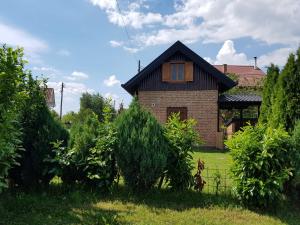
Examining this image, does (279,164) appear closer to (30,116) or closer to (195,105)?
(30,116)

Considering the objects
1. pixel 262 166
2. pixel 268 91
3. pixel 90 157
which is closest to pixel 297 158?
pixel 262 166

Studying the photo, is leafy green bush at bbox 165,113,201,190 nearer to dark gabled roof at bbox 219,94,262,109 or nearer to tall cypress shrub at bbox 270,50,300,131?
tall cypress shrub at bbox 270,50,300,131

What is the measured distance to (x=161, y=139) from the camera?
5.61 m

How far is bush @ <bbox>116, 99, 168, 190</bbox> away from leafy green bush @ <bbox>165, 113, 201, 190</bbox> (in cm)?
26

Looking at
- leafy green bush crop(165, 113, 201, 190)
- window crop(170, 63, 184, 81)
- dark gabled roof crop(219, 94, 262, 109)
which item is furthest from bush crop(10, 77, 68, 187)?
dark gabled roof crop(219, 94, 262, 109)

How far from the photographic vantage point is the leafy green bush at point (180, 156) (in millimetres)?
5812

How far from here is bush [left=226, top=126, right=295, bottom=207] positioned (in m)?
5.13

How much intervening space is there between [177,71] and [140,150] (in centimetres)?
1326

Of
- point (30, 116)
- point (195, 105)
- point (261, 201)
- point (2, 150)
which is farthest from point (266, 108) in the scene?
point (195, 105)

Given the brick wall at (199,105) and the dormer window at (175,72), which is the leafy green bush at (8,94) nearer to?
the brick wall at (199,105)

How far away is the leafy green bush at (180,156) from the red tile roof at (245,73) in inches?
1160

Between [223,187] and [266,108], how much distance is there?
2402 millimetres

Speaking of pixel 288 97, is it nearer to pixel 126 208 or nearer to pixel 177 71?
pixel 126 208

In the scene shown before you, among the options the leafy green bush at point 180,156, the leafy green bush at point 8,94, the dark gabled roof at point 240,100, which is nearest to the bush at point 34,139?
the leafy green bush at point 8,94
